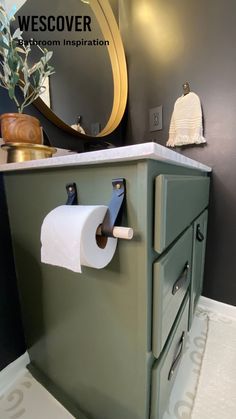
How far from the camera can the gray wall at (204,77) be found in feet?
2.88

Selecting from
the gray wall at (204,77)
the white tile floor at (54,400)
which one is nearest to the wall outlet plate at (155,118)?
the gray wall at (204,77)

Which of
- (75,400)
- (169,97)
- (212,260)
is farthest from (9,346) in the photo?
(169,97)

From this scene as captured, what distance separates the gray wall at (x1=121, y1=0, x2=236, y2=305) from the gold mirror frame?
6 cm

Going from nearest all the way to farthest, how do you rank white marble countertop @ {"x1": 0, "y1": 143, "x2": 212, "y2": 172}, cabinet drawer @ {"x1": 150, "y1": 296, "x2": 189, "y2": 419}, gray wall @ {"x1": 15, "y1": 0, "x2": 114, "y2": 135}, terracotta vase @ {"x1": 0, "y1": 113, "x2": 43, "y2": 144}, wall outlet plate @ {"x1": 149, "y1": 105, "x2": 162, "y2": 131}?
white marble countertop @ {"x1": 0, "y1": 143, "x2": 212, "y2": 172} → cabinet drawer @ {"x1": 150, "y1": 296, "x2": 189, "y2": 419} → terracotta vase @ {"x1": 0, "y1": 113, "x2": 43, "y2": 144} → gray wall @ {"x1": 15, "y1": 0, "x2": 114, "y2": 135} → wall outlet plate @ {"x1": 149, "y1": 105, "x2": 162, "y2": 131}

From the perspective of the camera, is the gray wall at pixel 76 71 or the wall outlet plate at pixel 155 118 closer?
the gray wall at pixel 76 71

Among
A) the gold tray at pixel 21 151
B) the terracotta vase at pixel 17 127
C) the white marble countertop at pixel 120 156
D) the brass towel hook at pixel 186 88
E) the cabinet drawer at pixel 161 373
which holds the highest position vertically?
the brass towel hook at pixel 186 88

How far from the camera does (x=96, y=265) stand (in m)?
0.37

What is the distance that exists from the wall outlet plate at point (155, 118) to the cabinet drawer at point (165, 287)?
2.49 feet

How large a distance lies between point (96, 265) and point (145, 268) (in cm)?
9

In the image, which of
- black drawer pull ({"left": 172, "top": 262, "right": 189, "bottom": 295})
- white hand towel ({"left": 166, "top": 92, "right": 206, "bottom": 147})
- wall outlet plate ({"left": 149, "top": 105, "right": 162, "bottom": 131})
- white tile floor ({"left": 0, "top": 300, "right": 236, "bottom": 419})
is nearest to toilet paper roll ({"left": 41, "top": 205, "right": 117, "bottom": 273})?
black drawer pull ({"left": 172, "top": 262, "right": 189, "bottom": 295})

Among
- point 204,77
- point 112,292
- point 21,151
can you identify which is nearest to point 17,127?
point 21,151

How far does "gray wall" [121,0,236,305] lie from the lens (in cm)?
88

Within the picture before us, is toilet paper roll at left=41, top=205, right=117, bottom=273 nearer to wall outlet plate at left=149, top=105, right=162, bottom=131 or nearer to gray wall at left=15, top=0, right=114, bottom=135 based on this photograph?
gray wall at left=15, top=0, right=114, bottom=135

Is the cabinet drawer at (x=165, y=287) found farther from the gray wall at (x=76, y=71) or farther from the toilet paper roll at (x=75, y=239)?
the gray wall at (x=76, y=71)
